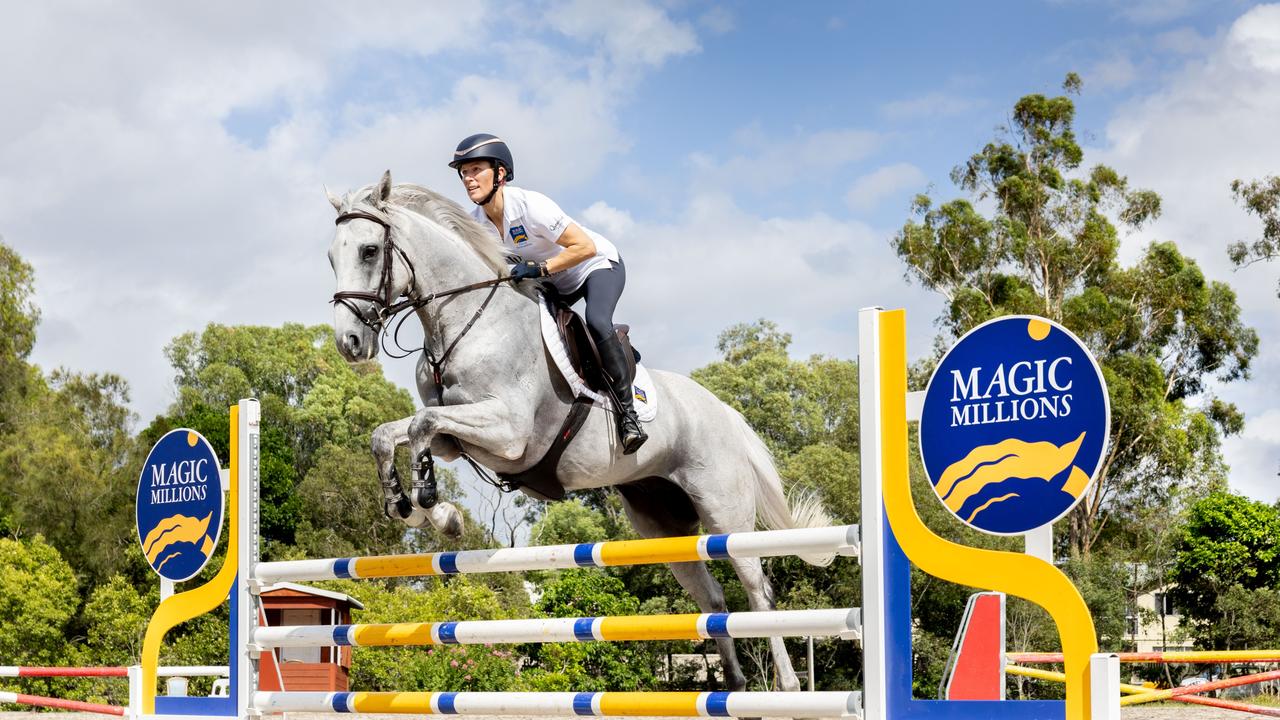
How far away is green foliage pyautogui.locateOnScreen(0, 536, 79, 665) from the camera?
2295cm

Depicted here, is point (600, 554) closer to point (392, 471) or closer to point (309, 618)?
point (392, 471)

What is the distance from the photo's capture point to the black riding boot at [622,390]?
4703 millimetres

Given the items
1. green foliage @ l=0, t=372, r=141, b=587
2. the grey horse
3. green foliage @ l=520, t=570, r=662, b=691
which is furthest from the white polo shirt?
green foliage @ l=0, t=372, r=141, b=587

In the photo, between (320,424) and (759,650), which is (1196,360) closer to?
(759,650)

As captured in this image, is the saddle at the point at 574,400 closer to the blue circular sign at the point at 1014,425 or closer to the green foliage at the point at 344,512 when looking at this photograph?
the blue circular sign at the point at 1014,425

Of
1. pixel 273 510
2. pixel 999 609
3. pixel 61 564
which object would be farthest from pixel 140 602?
pixel 999 609

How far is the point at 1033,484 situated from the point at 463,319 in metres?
2.20

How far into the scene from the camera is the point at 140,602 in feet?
73.2

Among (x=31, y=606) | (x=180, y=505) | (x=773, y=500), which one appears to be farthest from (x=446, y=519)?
(x=31, y=606)

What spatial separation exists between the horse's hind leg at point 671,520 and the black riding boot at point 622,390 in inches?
26.3

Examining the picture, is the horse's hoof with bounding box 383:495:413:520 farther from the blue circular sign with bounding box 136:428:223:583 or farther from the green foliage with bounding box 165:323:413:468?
the green foliage with bounding box 165:323:413:468

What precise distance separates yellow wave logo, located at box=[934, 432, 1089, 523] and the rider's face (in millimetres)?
2159

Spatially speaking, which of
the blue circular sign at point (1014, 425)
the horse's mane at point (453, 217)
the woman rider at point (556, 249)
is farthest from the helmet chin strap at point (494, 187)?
the blue circular sign at point (1014, 425)

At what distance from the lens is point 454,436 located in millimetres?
4344
